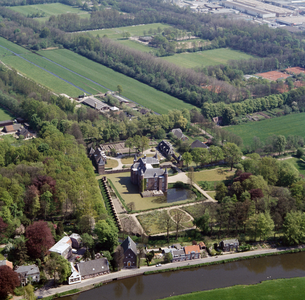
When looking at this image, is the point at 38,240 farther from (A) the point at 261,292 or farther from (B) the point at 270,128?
(B) the point at 270,128

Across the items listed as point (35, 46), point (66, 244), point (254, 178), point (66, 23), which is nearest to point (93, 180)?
point (66, 244)

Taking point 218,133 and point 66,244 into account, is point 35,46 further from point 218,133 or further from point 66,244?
point 66,244

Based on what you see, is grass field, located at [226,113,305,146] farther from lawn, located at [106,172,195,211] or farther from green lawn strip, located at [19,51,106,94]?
green lawn strip, located at [19,51,106,94]

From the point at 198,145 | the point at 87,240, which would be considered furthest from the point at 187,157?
the point at 87,240

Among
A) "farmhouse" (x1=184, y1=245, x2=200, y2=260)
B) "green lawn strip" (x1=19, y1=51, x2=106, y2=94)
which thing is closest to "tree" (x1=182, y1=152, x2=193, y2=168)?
"farmhouse" (x1=184, y1=245, x2=200, y2=260)

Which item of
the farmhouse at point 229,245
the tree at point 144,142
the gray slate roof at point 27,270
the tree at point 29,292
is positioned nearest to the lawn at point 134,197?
the tree at point 144,142
